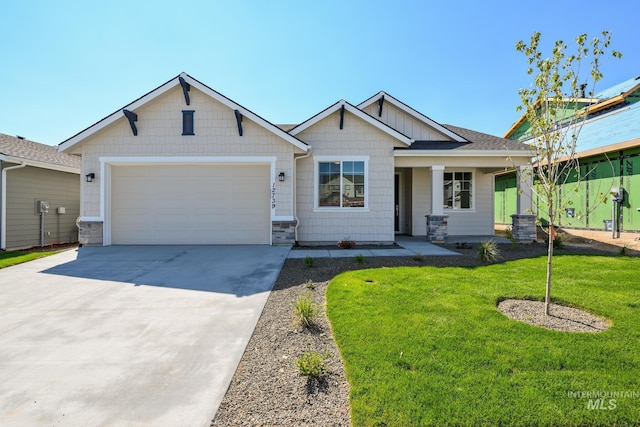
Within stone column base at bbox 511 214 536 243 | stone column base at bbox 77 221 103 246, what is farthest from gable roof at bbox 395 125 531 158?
stone column base at bbox 77 221 103 246

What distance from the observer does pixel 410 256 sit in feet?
27.7

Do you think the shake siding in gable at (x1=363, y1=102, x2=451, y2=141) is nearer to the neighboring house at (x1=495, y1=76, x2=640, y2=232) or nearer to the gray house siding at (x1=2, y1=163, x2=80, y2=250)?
the neighboring house at (x1=495, y1=76, x2=640, y2=232)

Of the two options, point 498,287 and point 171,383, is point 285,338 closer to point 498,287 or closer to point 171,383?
point 171,383

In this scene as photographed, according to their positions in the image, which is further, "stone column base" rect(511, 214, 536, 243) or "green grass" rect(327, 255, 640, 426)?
"stone column base" rect(511, 214, 536, 243)

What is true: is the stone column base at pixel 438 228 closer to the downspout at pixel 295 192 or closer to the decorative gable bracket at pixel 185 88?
the downspout at pixel 295 192

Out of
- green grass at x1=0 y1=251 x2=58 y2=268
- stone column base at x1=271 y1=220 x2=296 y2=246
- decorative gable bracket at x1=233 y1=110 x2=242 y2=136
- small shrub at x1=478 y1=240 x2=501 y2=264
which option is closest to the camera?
small shrub at x1=478 y1=240 x2=501 y2=264

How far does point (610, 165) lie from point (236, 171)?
536 inches

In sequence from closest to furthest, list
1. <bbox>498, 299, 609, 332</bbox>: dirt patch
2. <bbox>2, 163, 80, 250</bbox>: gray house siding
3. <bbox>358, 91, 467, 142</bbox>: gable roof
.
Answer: <bbox>498, 299, 609, 332</bbox>: dirt patch < <bbox>2, 163, 80, 250</bbox>: gray house siding < <bbox>358, 91, 467, 142</bbox>: gable roof

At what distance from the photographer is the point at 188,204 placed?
34.3ft

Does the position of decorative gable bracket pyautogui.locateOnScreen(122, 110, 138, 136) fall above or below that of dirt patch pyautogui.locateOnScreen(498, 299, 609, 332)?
above

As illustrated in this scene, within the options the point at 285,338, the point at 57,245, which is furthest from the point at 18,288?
the point at 57,245

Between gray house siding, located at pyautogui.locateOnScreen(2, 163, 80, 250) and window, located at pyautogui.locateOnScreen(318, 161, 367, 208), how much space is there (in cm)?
1054

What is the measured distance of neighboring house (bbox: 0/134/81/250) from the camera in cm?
1065

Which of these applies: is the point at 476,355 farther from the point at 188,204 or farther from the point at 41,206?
the point at 41,206
